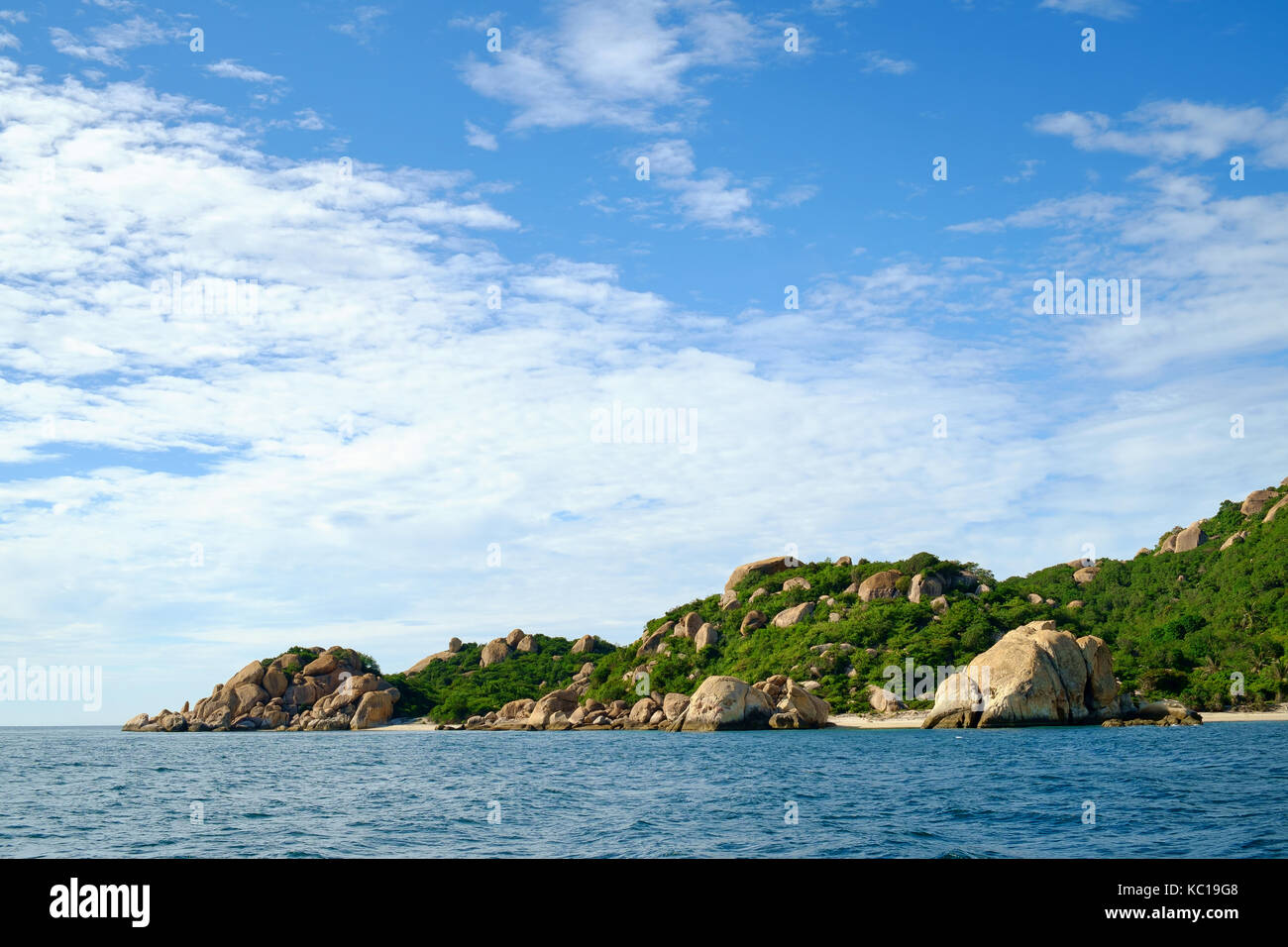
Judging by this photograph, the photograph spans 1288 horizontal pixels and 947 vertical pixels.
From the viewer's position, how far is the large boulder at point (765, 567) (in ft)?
355

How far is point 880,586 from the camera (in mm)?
91312

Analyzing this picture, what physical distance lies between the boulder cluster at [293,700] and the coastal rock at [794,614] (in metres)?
44.4

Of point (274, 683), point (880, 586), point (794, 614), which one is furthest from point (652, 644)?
point (274, 683)

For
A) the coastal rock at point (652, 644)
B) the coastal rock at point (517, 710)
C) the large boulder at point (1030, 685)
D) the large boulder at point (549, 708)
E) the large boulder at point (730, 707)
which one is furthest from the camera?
the coastal rock at point (652, 644)

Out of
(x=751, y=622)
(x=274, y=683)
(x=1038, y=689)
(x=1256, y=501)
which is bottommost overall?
(x=274, y=683)

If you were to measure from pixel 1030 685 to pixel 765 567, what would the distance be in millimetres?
51367

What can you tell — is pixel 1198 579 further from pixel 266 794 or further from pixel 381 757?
pixel 266 794

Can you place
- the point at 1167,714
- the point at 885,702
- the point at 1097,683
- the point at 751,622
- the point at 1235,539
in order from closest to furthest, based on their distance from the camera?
the point at 1097,683, the point at 1167,714, the point at 885,702, the point at 1235,539, the point at 751,622

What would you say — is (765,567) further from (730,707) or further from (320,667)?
(320,667)

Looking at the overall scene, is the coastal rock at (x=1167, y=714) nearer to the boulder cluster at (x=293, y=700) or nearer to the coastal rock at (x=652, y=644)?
the coastal rock at (x=652, y=644)

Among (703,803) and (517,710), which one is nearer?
(703,803)

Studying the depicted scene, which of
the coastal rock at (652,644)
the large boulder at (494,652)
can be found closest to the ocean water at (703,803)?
the coastal rock at (652,644)
